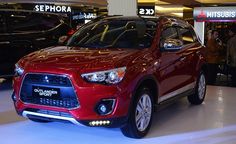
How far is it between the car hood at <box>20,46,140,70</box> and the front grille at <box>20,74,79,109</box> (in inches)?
5.2

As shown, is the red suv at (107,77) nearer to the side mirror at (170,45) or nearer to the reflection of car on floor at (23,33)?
the side mirror at (170,45)

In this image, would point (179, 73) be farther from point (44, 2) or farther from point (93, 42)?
point (44, 2)

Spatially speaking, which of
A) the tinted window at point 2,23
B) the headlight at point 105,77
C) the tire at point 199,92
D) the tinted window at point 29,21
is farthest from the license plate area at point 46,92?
the tinted window at point 29,21

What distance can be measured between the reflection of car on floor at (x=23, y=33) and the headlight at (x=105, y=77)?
151 inches

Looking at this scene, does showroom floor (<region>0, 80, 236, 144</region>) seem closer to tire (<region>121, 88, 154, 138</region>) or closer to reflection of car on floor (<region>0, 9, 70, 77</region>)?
tire (<region>121, 88, 154, 138</region>)

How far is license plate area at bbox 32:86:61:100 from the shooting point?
4137 millimetres

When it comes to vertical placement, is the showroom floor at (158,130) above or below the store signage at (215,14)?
below

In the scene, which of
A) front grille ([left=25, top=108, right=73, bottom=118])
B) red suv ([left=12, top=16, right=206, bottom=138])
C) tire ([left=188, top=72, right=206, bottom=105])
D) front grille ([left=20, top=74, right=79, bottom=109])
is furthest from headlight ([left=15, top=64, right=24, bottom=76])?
tire ([left=188, top=72, right=206, bottom=105])

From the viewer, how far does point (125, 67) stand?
13.7 ft

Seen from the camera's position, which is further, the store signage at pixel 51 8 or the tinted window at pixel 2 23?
the store signage at pixel 51 8

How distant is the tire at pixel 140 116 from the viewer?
4328 mm

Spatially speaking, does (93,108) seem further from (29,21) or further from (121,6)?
(121,6)

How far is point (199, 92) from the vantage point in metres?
6.50

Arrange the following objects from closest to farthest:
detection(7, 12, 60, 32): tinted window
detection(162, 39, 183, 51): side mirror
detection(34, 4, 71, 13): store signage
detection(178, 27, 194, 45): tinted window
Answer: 1. detection(162, 39, 183, 51): side mirror
2. detection(178, 27, 194, 45): tinted window
3. detection(7, 12, 60, 32): tinted window
4. detection(34, 4, 71, 13): store signage
